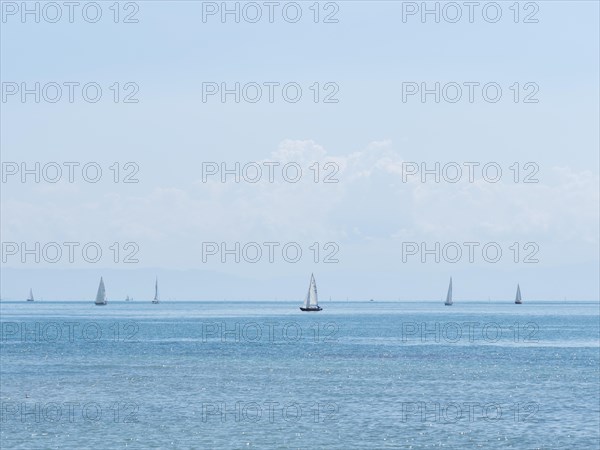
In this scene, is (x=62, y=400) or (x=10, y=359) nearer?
(x=62, y=400)

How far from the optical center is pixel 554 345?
163375mm

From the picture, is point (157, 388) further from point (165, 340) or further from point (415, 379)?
point (165, 340)

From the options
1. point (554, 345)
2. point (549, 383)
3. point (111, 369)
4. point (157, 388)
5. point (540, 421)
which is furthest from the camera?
point (554, 345)

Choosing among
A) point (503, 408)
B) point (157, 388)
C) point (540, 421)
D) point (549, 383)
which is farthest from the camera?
point (549, 383)

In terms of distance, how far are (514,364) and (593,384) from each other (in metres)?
24.2

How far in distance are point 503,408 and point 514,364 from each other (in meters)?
43.8

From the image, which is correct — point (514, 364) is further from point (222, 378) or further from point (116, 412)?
point (116, 412)

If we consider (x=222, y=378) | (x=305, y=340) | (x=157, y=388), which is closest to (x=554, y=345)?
(x=305, y=340)

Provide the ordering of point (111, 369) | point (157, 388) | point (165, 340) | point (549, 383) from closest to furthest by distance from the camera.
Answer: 1. point (157, 388)
2. point (549, 383)
3. point (111, 369)
4. point (165, 340)

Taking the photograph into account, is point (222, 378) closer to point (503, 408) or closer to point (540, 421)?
point (503, 408)

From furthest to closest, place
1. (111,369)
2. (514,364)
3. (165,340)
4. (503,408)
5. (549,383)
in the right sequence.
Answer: (165,340) < (514,364) < (111,369) < (549,383) < (503,408)

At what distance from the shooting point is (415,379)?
99.1 m

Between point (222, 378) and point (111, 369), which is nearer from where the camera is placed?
point (222, 378)

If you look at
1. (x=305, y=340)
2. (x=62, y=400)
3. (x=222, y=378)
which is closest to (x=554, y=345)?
(x=305, y=340)
